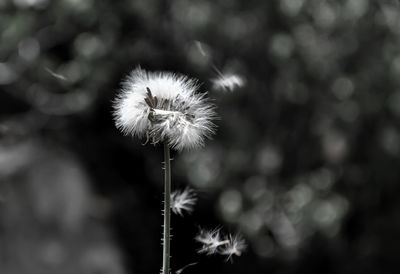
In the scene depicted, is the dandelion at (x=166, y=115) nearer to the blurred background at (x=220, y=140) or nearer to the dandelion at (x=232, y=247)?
the dandelion at (x=232, y=247)

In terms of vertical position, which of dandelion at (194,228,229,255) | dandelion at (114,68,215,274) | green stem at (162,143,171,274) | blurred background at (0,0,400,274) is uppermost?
blurred background at (0,0,400,274)

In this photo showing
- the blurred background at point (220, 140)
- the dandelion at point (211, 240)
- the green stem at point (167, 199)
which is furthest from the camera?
the blurred background at point (220, 140)

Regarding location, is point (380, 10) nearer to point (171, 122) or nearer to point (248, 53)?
point (248, 53)

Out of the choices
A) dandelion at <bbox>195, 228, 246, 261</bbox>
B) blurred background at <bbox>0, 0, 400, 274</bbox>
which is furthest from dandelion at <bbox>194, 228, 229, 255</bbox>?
blurred background at <bbox>0, 0, 400, 274</bbox>

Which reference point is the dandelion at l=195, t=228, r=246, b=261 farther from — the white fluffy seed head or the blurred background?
the blurred background

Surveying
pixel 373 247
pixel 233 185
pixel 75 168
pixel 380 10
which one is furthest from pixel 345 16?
pixel 75 168

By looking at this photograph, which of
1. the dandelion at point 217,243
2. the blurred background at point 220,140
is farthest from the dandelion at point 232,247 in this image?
the blurred background at point 220,140

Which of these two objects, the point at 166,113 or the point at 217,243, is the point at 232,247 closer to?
the point at 217,243
